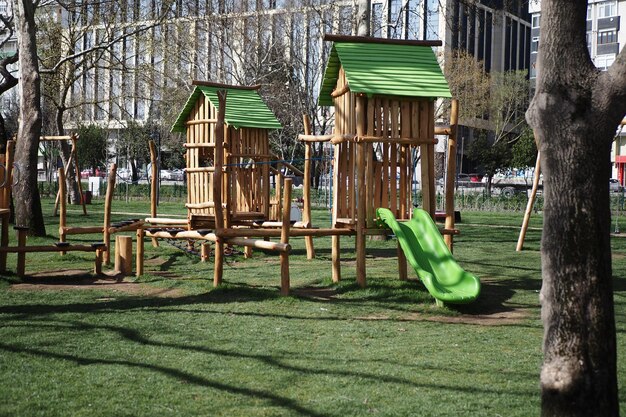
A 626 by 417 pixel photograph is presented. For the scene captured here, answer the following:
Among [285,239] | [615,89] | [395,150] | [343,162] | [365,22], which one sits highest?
[365,22]

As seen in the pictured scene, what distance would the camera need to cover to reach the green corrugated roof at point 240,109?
1645cm

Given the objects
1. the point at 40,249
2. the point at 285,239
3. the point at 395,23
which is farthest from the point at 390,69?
the point at 395,23

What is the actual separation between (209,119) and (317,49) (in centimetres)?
1846

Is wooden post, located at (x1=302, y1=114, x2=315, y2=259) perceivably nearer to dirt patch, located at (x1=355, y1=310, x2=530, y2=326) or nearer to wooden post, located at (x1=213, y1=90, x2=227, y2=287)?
wooden post, located at (x1=213, y1=90, x2=227, y2=287)

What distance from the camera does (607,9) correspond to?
221 feet

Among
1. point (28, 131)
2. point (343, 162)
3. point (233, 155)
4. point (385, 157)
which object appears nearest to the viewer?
point (385, 157)

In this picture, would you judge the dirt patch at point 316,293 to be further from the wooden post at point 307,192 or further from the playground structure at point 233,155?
the playground structure at point 233,155

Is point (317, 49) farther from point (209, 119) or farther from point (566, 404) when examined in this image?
point (566, 404)

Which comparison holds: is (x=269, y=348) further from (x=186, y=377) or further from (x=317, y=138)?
(x=317, y=138)

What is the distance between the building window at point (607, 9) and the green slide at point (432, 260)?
60.9 m

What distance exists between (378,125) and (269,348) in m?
4.98

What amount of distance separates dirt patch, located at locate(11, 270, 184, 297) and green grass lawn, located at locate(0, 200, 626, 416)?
8 cm

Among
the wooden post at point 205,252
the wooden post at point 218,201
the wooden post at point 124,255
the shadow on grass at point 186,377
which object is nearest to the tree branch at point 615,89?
the shadow on grass at point 186,377

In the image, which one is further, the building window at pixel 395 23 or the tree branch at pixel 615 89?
the building window at pixel 395 23
